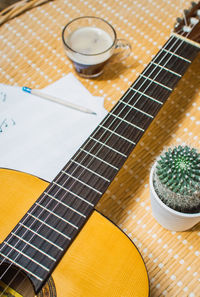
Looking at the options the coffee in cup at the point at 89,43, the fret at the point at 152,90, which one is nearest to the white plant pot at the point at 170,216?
the fret at the point at 152,90

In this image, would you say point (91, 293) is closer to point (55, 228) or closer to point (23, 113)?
point (55, 228)

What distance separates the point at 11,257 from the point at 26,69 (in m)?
0.46

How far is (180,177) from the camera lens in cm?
42

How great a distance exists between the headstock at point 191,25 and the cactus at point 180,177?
1.08 feet

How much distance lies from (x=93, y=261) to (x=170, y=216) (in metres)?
0.15

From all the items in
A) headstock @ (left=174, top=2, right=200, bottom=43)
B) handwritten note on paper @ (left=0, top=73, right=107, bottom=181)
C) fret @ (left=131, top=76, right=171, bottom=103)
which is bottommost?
handwritten note on paper @ (left=0, top=73, right=107, bottom=181)

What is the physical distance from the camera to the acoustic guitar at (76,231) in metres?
0.43

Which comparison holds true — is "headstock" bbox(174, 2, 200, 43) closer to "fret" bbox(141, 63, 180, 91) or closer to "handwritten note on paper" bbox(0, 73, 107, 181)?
"fret" bbox(141, 63, 180, 91)

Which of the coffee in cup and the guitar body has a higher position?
the coffee in cup

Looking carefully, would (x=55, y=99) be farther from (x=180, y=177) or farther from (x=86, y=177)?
(x=180, y=177)

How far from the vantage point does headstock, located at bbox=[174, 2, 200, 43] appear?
640 mm

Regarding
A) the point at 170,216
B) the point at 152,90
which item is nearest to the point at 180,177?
the point at 170,216

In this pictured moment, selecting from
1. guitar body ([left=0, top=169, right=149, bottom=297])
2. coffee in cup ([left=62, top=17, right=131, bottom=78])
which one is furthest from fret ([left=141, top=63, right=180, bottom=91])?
guitar body ([left=0, top=169, right=149, bottom=297])

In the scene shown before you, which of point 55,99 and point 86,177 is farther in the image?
point 55,99
